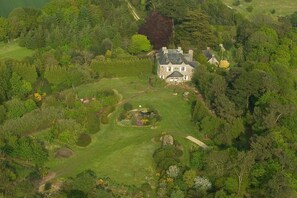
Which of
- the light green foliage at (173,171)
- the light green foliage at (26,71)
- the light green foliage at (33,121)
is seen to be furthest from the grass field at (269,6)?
the light green foliage at (173,171)

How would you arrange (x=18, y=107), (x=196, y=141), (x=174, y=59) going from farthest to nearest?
(x=174, y=59)
(x=18, y=107)
(x=196, y=141)

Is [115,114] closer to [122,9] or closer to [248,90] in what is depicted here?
[248,90]

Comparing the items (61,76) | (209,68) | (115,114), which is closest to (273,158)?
(115,114)

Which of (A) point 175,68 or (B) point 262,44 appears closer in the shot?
(A) point 175,68

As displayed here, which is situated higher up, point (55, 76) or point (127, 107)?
point (55, 76)

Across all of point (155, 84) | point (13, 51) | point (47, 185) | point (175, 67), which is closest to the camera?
point (47, 185)

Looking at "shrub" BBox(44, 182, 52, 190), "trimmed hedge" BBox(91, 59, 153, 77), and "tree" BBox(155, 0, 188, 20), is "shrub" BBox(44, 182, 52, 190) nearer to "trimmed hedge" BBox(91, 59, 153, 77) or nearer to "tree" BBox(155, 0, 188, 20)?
"trimmed hedge" BBox(91, 59, 153, 77)

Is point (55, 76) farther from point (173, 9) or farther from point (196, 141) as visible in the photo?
point (173, 9)

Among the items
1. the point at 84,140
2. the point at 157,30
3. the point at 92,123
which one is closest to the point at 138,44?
the point at 157,30
